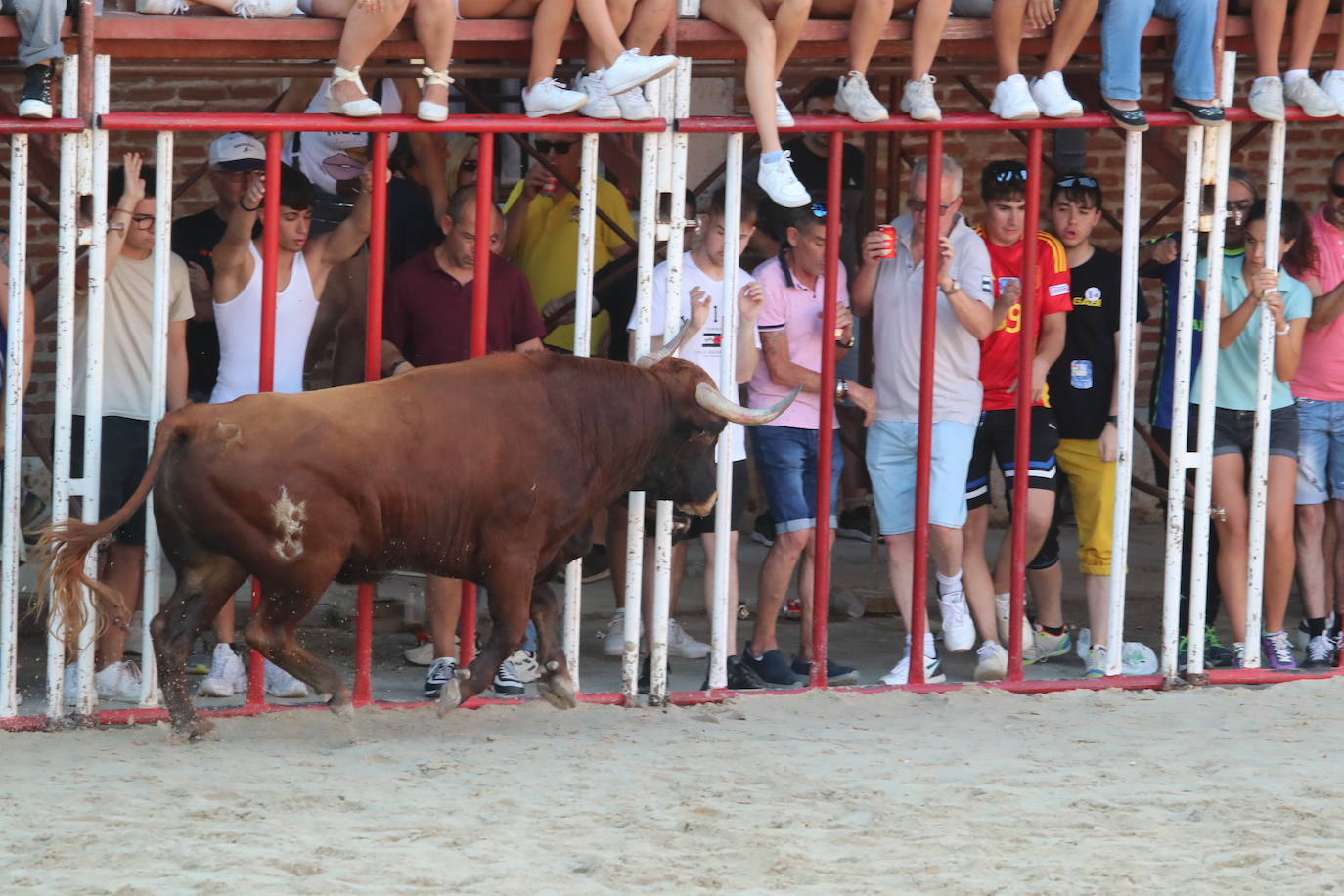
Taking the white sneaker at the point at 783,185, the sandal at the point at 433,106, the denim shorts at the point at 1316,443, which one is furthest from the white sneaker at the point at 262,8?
the denim shorts at the point at 1316,443

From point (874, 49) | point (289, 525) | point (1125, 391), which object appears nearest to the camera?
point (289, 525)

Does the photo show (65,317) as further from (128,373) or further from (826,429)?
(826,429)

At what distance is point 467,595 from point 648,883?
1942 mm

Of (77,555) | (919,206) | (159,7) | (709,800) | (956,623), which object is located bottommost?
(709,800)

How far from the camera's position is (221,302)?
6.43 meters

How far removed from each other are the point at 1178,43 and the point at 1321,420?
1603 mm

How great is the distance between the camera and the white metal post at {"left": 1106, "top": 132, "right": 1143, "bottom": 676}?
677 centimetres

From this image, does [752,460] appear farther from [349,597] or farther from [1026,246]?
[1026,246]

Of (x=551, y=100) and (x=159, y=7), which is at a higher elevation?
(x=159, y=7)

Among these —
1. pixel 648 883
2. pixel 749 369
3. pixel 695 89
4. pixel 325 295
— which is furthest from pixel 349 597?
pixel 648 883

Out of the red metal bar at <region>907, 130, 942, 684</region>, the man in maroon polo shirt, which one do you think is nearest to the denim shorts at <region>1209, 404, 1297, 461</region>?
the red metal bar at <region>907, 130, 942, 684</region>

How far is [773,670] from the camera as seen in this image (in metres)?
6.91

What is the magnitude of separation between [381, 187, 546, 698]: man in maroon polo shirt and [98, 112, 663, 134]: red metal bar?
0.41 m

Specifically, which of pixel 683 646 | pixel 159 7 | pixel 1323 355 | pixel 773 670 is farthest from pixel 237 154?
pixel 1323 355
